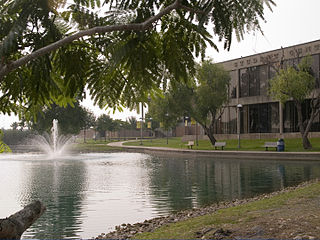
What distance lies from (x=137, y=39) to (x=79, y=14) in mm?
859

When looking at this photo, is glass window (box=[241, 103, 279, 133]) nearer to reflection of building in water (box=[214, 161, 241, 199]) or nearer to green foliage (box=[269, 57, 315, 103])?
green foliage (box=[269, 57, 315, 103])

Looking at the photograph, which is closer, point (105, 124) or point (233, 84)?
point (233, 84)

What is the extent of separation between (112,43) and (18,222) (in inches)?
96.1


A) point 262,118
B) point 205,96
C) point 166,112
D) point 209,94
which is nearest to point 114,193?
point 205,96

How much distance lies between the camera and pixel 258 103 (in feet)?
160

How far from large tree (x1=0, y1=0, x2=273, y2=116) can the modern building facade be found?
3902 cm

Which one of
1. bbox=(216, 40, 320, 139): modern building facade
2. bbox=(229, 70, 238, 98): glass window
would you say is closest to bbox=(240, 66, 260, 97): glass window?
bbox=(216, 40, 320, 139): modern building facade

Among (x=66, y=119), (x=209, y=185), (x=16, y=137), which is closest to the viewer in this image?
(x=209, y=185)

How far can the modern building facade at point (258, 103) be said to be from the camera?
1716 inches

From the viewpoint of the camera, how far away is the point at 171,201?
445 inches

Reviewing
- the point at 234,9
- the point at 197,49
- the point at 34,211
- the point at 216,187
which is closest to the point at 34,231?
the point at 34,211

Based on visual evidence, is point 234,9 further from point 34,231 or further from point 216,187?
point 216,187

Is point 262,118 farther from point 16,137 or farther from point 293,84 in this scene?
point 16,137

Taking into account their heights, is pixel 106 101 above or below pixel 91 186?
above
